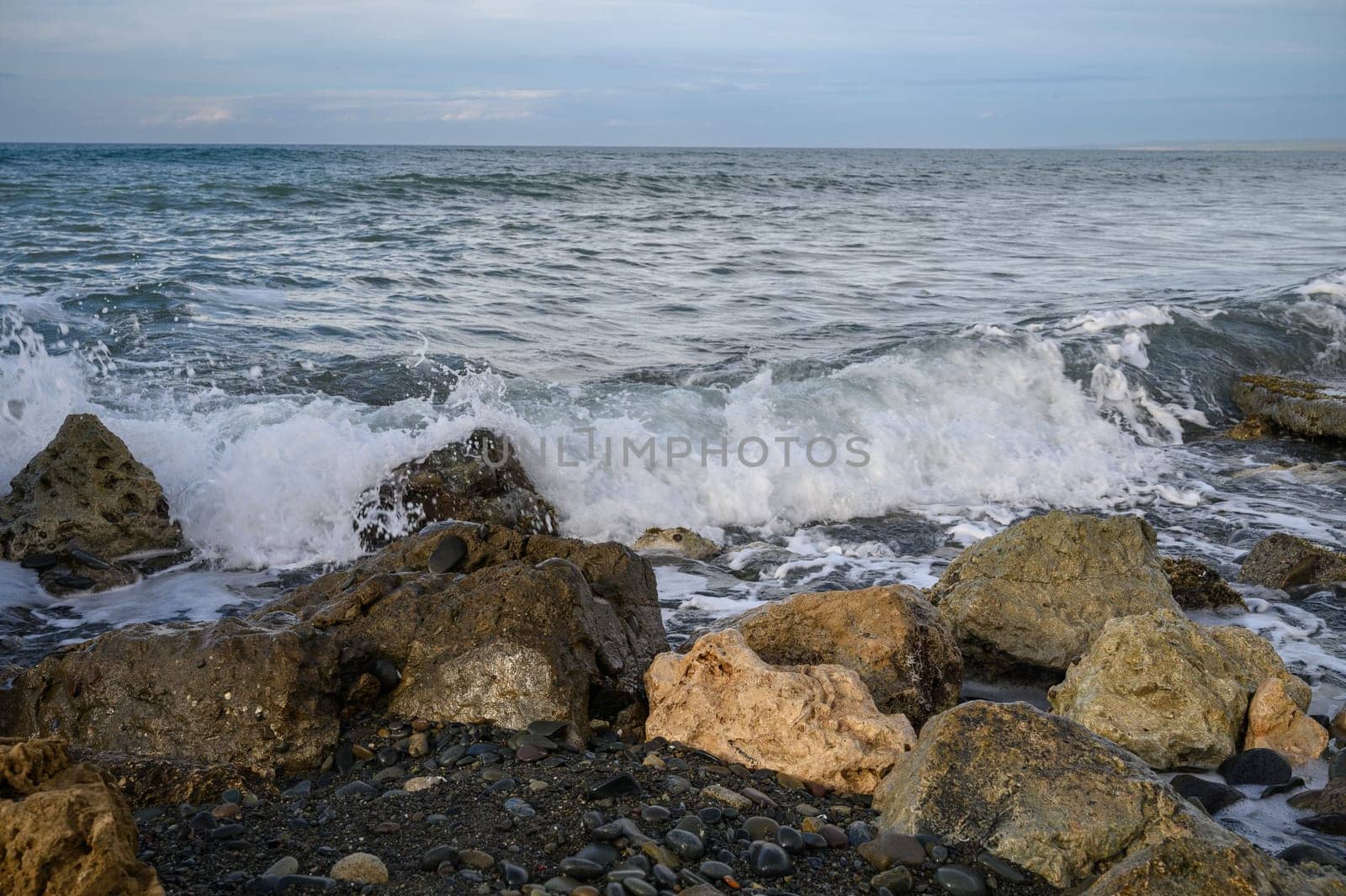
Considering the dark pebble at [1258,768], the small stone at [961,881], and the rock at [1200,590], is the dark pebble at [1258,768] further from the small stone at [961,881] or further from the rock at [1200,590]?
the rock at [1200,590]

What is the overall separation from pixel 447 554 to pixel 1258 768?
10.2ft

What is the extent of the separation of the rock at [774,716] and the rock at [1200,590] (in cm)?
249

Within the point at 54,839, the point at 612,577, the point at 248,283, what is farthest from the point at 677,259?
the point at 54,839

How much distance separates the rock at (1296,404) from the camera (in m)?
8.95

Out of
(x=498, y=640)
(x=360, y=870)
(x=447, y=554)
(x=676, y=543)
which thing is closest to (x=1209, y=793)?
(x=498, y=640)

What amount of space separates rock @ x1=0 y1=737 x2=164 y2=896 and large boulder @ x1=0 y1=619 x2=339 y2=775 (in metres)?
1.04

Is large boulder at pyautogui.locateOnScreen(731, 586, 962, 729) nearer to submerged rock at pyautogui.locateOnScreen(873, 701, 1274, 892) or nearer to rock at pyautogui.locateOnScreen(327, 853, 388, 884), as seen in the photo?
submerged rock at pyautogui.locateOnScreen(873, 701, 1274, 892)

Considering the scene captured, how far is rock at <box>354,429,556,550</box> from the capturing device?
20.8 feet

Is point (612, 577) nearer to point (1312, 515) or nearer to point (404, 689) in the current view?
point (404, 689)

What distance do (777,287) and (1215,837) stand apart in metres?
12.5

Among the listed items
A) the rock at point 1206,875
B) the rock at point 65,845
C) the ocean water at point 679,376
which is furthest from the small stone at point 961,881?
the ocean water at point 679,376

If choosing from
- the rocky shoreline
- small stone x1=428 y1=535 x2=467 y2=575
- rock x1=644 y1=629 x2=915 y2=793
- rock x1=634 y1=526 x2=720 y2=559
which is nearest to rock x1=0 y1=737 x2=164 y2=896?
the rocky shoreline

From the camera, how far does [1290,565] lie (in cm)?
546

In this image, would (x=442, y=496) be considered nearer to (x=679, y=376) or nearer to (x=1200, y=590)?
(x=679, y=376)
